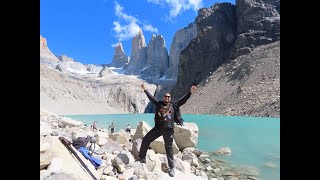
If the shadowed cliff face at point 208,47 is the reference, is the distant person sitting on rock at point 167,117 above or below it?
below

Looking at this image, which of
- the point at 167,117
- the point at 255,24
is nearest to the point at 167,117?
the point at 167,117

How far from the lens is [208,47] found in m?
127

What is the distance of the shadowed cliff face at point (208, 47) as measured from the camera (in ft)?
409

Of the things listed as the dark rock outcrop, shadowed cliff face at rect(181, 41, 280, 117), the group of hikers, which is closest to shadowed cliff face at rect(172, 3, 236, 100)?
the dark rock outcrop

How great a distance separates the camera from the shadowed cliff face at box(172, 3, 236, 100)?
12469 cm

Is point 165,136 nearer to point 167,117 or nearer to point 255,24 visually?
point 167,117

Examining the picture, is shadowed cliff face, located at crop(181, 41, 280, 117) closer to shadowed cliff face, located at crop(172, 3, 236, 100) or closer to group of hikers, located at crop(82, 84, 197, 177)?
shadowed cliff face, located at crop(172, 3, 236, 100)

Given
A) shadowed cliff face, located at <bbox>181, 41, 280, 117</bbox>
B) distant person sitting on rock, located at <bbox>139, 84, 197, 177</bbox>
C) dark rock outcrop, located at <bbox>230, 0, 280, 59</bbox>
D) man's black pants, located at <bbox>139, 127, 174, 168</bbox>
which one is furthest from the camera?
dark rock outcrop, located at <bbox>230, 0, 280, 59</bbox>

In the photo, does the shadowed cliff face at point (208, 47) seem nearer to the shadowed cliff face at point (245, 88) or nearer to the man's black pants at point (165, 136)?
the shadowed cliff face at point (245, 88)

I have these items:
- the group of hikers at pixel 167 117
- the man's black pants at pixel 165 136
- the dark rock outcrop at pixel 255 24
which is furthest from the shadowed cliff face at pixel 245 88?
the group of hikers at pixel 167 117
